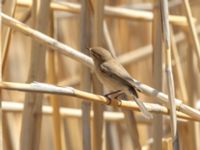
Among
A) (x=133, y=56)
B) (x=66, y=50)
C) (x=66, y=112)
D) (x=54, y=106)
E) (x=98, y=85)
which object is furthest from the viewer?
(x=133, y=56)

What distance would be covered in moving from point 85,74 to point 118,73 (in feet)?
0.47

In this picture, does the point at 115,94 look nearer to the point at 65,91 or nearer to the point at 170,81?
the point at 170,81

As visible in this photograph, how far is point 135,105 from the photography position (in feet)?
5.26

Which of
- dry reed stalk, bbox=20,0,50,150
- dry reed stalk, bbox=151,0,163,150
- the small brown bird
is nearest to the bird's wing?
the small brown bird

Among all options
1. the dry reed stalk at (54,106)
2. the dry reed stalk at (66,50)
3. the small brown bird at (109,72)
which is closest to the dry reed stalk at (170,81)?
the dry reed stalk at (66,50)

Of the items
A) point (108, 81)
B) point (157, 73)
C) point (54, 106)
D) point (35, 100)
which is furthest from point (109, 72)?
point (54, 106)

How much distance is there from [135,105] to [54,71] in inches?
26.0

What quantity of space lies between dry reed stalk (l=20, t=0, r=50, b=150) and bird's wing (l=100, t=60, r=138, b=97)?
21 cm

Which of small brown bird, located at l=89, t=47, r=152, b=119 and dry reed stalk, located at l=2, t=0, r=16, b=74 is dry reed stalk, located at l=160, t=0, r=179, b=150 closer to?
small brown bird, located at l=89, t=47, r=152, b=119

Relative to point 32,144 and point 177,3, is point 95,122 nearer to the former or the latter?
point 32,144

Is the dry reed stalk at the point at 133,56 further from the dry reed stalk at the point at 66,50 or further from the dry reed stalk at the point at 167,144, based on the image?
the dry reed stalk at the point at 66,50

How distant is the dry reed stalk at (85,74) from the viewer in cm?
182

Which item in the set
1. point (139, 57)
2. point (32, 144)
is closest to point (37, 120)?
point (32, 144)

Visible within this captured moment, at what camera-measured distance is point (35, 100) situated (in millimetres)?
1866
